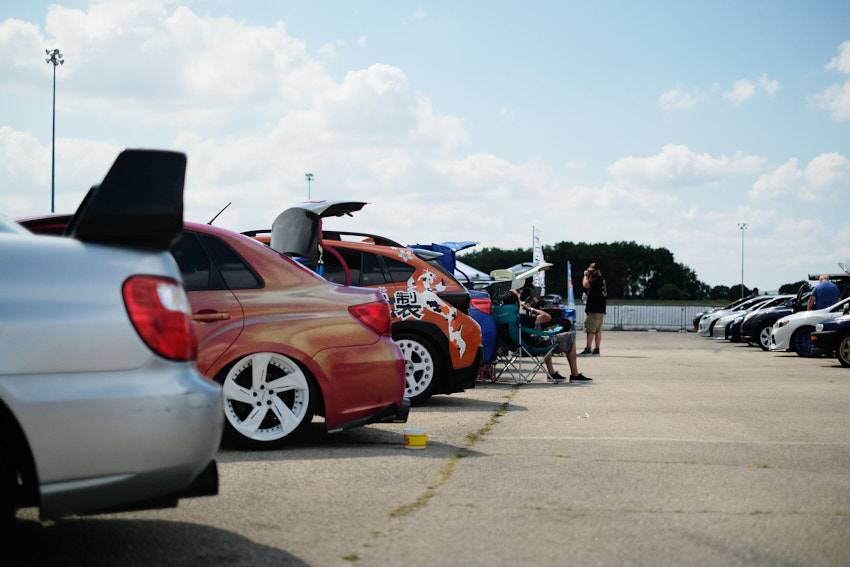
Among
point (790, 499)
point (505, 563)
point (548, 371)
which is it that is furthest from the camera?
point (548, 371)

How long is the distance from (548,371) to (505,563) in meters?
10.4

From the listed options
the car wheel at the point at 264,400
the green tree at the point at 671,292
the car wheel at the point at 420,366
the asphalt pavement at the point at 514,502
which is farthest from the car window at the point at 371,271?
the green tree at the point at 671,292

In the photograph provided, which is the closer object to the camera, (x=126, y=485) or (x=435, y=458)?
(x=126, y=485)

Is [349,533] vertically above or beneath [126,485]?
beneath

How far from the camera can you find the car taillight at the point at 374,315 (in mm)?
7156

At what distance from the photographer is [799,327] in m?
21.5

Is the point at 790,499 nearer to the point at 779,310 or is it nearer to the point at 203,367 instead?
the point at 203,367

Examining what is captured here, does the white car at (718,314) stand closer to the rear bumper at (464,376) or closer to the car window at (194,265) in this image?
the rear bumper at (464,376)

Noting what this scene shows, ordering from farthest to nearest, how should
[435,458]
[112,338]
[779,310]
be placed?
[779,310] → [435,458] → [112,338]

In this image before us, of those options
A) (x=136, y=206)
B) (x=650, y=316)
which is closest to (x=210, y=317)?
(x=136, y=206)

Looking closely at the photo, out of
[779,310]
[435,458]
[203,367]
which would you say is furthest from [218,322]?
[779,310]

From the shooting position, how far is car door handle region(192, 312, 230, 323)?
6.94 metres

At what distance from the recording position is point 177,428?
3705mm

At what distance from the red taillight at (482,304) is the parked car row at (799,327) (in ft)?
29.5
